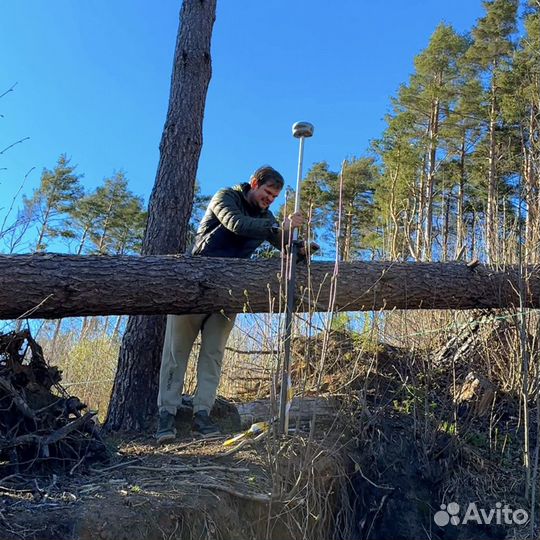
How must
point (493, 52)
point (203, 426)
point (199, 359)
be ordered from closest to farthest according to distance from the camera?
point (203, 426) < point (199, 359) < point (493, 52)

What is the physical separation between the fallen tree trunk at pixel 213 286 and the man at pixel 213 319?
0.23 meters

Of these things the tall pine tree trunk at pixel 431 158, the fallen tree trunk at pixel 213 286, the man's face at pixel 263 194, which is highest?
the tall pine tree trunk at pixel 431 158

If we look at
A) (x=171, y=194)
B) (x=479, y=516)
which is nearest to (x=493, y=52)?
(x=171, y=194)

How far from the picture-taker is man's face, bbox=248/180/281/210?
3967 millimetres

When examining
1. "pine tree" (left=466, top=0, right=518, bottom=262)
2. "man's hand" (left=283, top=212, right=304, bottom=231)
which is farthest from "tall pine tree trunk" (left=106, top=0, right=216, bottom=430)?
"pine tree" (left=466, top=0, right=518, bottom=262)

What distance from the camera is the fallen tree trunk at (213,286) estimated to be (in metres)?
3.34

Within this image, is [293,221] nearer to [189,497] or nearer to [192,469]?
[192,469]

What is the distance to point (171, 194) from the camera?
15.6 ft

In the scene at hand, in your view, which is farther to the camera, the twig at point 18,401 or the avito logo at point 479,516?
the avito logo at point 479,516

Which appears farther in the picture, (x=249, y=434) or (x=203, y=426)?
(x=203, y=426)

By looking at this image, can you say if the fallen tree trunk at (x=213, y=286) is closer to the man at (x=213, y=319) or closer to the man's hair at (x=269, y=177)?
the man at (x=213, y=319)

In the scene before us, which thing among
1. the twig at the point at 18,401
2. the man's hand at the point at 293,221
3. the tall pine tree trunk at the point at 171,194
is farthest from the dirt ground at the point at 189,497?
the man's hand at the point at 293,221

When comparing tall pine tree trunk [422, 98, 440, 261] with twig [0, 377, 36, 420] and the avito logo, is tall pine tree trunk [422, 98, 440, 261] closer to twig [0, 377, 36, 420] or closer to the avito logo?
the avito logo

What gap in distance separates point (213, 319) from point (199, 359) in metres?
0.30
